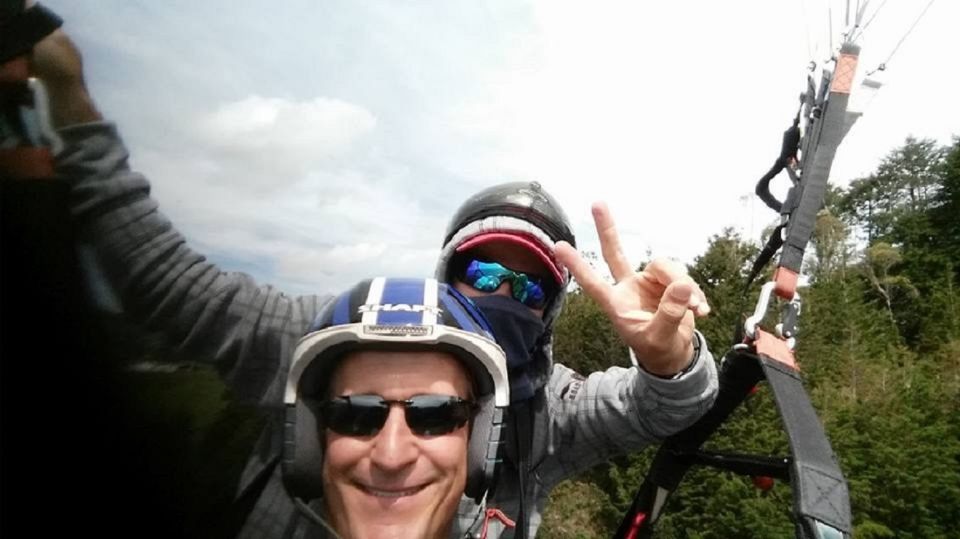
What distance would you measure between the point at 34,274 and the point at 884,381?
2304 centimetres

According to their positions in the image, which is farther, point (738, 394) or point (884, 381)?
point (884, 381)

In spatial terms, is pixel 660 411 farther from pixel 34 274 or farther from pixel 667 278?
pixel 34 274

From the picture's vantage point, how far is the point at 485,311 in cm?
159

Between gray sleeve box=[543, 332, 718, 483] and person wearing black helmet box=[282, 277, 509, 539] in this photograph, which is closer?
person wearing black helmet box=[282, 277, 509, 539]

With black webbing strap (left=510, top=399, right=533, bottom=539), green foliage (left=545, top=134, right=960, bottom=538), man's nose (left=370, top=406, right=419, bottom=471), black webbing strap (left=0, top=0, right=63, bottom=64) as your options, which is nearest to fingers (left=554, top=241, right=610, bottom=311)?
black webbing strap (left=510, top=399, right=533, bottom=539)

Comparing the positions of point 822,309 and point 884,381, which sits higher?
point 822,309

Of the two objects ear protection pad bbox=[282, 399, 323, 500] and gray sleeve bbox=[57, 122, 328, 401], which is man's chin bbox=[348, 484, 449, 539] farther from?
gray sleeve bbox=[57, 122, 328, 401]

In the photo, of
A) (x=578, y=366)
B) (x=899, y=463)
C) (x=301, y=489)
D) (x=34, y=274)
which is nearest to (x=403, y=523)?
(x=301, y=489)

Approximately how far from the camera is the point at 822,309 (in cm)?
2111

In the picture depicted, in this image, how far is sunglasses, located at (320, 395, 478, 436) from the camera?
100cm

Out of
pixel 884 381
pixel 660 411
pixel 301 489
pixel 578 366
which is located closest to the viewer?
pixel 301 489

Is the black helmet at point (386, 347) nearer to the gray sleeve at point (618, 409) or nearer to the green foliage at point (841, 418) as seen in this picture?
the gray sleeve at point (618, 409)

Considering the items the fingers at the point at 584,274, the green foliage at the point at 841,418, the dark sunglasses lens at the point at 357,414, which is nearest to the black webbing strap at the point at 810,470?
the fingers at the point at 584,274

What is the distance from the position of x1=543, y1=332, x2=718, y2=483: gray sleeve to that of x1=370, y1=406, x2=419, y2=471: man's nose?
2.43 ft
